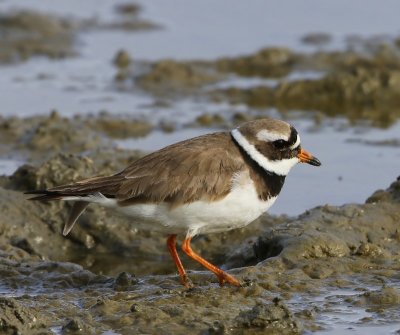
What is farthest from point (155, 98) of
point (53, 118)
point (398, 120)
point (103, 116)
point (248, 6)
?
point (248, 6)

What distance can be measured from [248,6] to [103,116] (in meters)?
5.70

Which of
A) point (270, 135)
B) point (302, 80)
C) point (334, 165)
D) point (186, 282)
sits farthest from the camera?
point (302, 80)

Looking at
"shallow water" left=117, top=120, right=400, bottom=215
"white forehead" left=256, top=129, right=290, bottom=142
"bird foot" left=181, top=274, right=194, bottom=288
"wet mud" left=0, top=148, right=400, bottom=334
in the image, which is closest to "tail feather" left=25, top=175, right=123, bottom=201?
"wet mud" left=0, top=148, right=400, bottom=334

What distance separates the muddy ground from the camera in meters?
6.67

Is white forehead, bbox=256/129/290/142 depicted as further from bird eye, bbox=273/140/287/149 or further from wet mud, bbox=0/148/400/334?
wet mud, bbox=0/148/400/334

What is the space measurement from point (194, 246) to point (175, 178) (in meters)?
1.98

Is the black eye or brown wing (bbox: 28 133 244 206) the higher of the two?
the black eye

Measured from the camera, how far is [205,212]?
7.09 meters

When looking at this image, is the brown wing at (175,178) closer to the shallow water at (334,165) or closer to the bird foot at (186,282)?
the bird foot at (186,282)

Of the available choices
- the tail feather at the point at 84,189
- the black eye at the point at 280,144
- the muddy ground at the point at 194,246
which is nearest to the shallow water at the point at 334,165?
the muddy ground at the point at 194,246

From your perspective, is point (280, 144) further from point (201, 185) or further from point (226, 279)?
point (226, 279)

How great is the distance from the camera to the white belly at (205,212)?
23.2 feet

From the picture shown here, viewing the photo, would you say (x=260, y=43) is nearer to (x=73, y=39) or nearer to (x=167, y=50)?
(x=167, y=50)

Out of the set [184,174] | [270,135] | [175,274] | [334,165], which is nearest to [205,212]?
[184,174]
